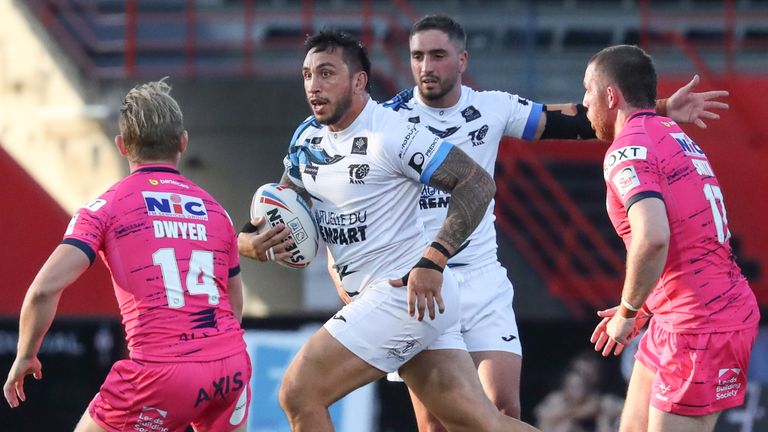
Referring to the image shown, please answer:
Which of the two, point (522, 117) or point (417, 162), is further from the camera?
point (522, 117)

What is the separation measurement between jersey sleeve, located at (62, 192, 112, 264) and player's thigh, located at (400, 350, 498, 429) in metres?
1.46

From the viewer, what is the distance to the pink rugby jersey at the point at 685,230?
16.9 ft

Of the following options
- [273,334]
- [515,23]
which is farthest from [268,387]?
[515,23]

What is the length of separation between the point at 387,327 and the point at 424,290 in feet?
0.90

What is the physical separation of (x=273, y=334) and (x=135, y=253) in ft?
14.1

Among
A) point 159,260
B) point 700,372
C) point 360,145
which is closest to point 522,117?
point 360,145

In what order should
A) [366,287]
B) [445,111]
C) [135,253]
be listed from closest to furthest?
[135,253], [366,287], [445,111]

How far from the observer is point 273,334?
30.3 ft

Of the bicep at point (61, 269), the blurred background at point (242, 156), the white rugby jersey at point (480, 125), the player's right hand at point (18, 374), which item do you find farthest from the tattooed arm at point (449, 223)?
the blurred background at point (242, 156)

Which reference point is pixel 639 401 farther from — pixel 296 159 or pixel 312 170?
pixel 296 159

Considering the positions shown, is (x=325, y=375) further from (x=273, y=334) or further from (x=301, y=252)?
(x=273, y=334)

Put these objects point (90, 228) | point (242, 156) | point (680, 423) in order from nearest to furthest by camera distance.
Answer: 1. point (90, 228)
2. point (680, 423)
3. point (242, 156)

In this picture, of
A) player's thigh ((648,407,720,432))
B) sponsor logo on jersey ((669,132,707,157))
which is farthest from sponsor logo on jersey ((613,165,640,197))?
player's thigh ((648,407,720,432))

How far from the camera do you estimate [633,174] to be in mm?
5070
